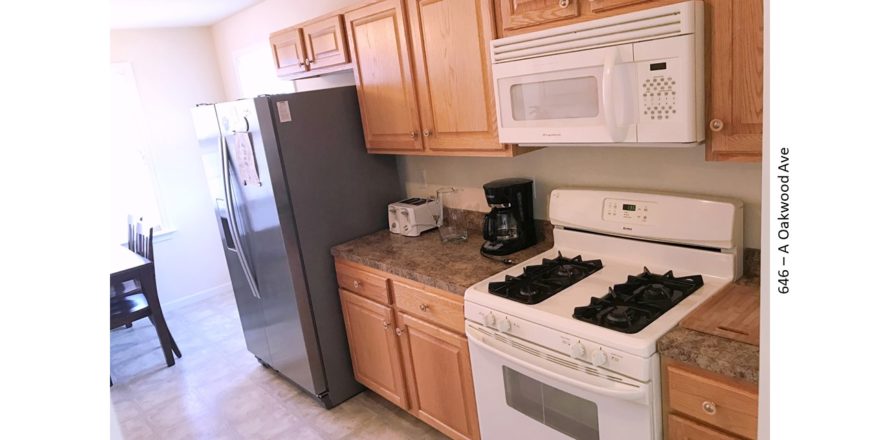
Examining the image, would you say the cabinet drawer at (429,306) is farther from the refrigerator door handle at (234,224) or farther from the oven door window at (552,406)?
the refrigerator door handle at (234,224)

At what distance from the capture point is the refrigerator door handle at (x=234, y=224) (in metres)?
2.92

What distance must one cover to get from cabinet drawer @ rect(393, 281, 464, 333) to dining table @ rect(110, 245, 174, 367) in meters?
1.98

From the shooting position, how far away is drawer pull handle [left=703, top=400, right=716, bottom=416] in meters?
1.36

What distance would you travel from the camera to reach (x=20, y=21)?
28 cm

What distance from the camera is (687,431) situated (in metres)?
1.43

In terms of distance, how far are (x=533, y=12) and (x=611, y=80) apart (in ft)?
1.32

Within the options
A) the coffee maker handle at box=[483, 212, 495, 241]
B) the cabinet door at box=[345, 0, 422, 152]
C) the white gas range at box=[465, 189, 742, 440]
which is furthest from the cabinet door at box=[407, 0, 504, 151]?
the white gas range at box=[465, 189, 742, 440]

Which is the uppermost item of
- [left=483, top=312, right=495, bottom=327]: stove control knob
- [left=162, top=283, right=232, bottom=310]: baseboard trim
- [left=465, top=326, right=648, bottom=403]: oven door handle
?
[left=483, top=312, right=495, bottom=327]: stove control knob

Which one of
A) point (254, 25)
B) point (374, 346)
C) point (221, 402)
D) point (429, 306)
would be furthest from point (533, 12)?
point (254, 25)

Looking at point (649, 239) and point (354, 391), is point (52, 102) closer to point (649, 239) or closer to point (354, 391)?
point (649, 239)

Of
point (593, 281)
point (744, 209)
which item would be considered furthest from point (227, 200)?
point (744, 209)

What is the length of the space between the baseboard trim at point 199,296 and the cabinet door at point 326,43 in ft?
9.57

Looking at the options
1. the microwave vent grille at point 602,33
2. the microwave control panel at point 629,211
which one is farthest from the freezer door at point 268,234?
the microwave control panel at point 629,211

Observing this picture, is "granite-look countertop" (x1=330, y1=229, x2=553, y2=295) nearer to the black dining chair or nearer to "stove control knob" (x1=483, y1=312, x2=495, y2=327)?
"stove control knob" (x1=483, y1=312, x2=495, y2=327)
